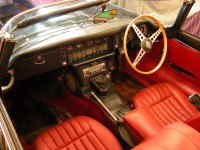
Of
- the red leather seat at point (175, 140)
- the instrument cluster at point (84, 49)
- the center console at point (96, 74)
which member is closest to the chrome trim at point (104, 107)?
the center console at point (96, 74)

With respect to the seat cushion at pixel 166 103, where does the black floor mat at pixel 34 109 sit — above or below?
below

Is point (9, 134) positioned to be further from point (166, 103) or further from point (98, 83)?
point (166, 103)

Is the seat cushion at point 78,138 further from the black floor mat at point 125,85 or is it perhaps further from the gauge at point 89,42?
the black floor mat at point 125,85

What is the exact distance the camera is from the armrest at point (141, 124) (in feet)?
4.84

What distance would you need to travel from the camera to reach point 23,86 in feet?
7.90

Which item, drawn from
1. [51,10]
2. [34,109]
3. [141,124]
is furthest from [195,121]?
[34,109]

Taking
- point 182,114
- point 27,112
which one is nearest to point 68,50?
point 27,112

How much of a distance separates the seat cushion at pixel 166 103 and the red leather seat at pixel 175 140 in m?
0.89

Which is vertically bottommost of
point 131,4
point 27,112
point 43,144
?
point 27,112

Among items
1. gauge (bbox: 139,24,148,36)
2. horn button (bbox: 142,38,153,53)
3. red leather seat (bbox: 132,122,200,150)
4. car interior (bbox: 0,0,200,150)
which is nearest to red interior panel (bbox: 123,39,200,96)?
car interior (bbox: 0,0,200,150)

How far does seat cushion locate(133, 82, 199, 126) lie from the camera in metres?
1.96

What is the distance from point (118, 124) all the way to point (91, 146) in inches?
13.6

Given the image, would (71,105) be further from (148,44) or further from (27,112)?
(148,44)

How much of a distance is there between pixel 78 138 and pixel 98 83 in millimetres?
617
